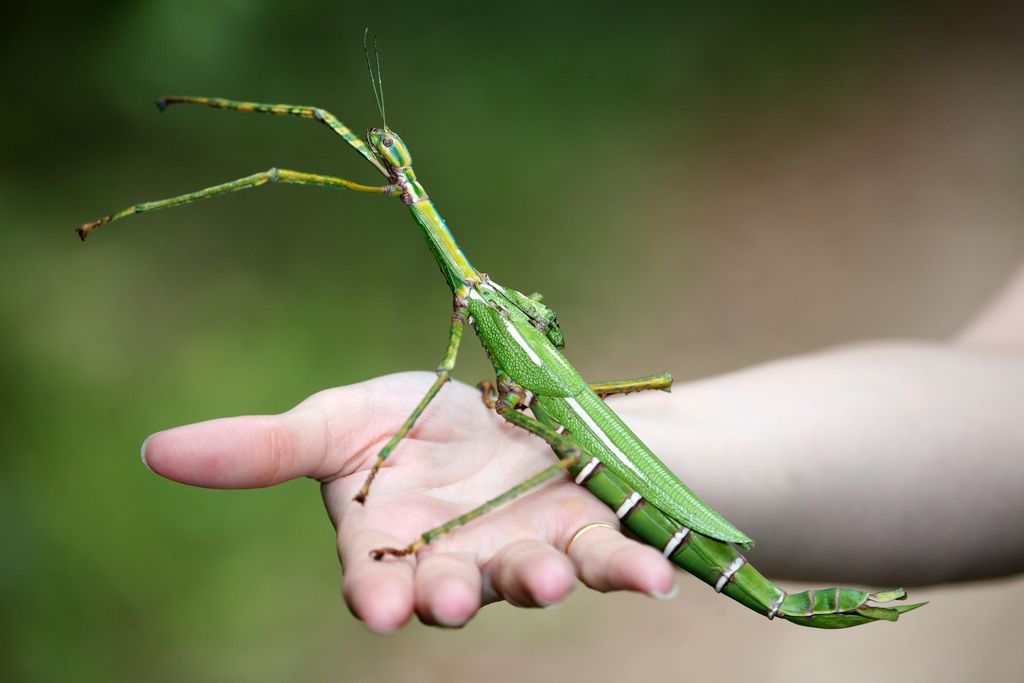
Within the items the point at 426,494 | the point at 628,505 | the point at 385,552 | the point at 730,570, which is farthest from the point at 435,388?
the point at 730,570

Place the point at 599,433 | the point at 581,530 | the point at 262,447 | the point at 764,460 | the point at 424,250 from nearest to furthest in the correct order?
1. the point at 581,530
2. the point at 262,447
3. the point at 599,433
4. the point at 764,460
5. the point at 424,250

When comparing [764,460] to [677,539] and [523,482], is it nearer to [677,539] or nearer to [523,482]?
[677,539]

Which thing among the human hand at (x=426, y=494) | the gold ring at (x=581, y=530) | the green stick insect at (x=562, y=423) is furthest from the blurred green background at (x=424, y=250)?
the gold ring at (x=581, y=530)

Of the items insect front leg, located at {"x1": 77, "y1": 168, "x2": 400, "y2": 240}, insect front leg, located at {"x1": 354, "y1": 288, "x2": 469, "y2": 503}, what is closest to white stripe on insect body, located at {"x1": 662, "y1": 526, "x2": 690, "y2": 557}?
insect front leg, located at {"x1": 354, "y1": 288, "x2": 469, "y2": 503}

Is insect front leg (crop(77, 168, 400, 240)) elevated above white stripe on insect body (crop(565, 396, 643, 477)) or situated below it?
above

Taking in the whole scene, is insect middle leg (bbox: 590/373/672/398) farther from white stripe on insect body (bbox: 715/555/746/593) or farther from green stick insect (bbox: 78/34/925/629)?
white stripe on insect body (bbox: 715/555/746/593)

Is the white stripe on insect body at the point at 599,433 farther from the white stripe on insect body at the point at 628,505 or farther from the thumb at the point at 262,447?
the thumb at the point at 262,447
